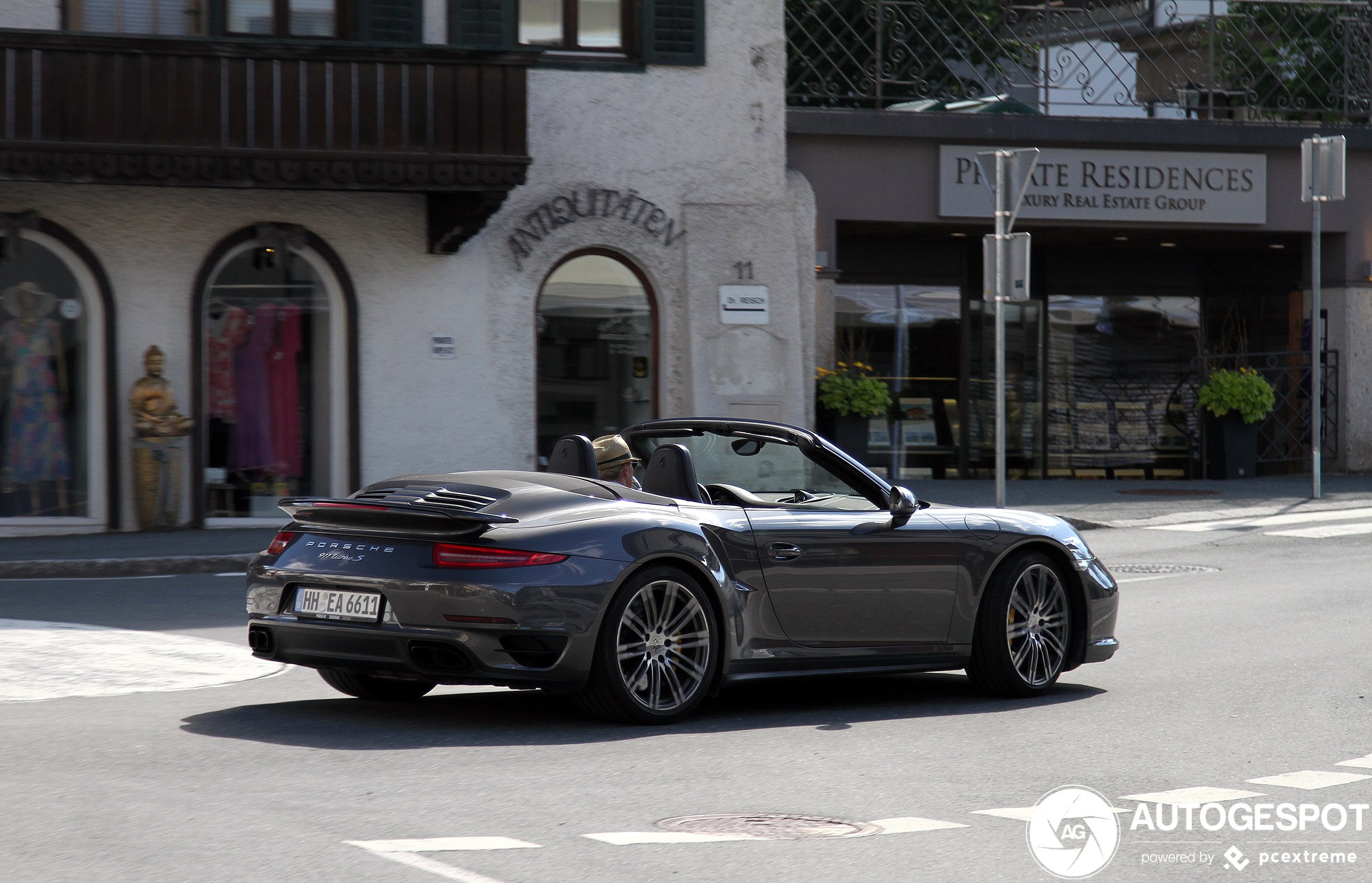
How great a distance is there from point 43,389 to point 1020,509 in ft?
32.0

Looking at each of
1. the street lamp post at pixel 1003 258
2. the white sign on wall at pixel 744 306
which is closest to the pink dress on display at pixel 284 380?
the white sign on wall at pixel 744 306

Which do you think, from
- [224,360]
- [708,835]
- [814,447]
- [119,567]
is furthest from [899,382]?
[708,835]

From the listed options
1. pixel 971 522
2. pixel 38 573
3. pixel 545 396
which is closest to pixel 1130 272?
pixel 545 396

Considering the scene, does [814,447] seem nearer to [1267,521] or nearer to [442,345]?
[442,345]

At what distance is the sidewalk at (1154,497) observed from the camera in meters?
18.6

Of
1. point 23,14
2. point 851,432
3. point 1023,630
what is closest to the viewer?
point 1023,630

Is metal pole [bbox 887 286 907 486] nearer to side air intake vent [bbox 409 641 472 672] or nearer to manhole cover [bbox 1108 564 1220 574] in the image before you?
manhole cover [bbox 1108 564 1220 574]

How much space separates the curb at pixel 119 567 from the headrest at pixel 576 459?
6.92 metres

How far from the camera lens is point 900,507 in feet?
24.7

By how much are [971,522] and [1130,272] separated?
779 inches

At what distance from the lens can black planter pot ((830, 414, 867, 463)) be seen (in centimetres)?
2128

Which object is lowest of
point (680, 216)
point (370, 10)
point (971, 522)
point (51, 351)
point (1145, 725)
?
point (1145, 725)

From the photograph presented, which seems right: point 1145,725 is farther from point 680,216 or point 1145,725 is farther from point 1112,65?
point 1112,65

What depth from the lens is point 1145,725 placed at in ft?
23.5
